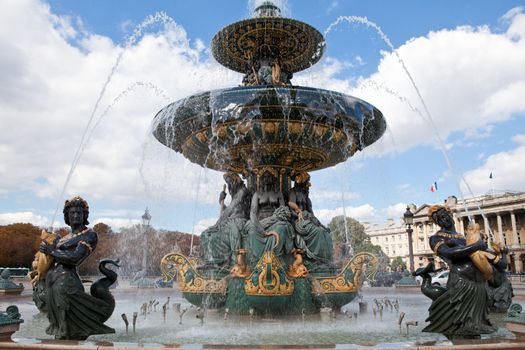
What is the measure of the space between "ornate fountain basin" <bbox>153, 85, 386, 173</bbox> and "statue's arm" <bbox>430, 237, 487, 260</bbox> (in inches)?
162

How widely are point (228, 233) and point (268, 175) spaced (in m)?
1.59

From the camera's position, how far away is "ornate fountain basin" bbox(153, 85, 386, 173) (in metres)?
9.01

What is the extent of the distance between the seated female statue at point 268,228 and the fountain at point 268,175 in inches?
0.8

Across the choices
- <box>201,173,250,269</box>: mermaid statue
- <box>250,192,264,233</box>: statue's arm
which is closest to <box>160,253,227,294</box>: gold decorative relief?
<box>201,173,250,269</box>: mermaid statue

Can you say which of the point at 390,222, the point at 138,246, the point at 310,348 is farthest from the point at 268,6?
the point at 390,222

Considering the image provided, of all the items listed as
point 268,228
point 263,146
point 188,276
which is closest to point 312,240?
point 268,228

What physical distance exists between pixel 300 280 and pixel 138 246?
136ft

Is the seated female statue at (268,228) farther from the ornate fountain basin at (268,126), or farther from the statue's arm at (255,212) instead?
the ornate fountain basin at (268,126)

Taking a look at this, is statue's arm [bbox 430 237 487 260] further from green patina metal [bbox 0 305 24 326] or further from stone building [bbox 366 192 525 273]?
stone building [bbox 366 192 525 273]

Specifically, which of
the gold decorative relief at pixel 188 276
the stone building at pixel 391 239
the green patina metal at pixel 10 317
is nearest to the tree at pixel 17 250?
the gold decorative relief at pixel 188 276

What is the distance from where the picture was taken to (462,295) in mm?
5547

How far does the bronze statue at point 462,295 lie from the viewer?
549 centimetres

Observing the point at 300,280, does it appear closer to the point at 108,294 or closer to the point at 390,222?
the point at 108,294

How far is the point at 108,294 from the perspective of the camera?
593 cm
